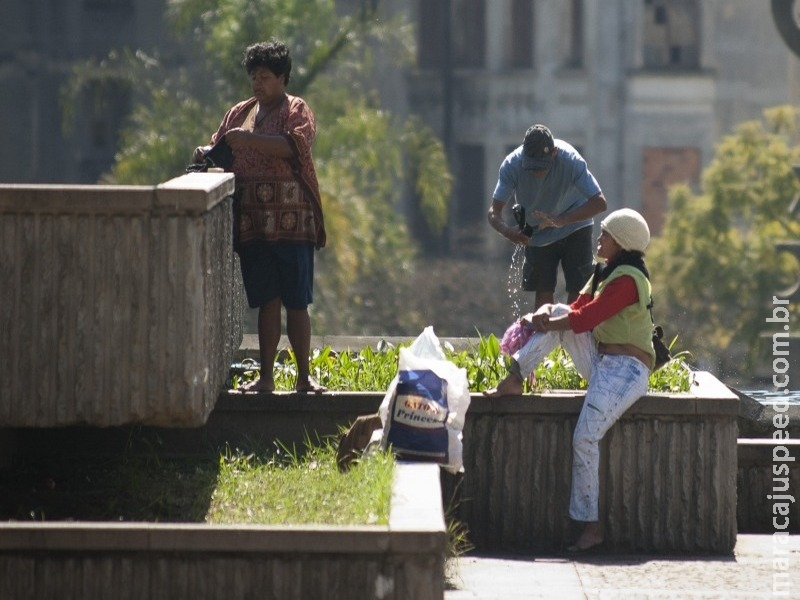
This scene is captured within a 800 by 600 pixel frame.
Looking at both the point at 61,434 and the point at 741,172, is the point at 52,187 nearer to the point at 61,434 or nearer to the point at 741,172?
the point at 61,434

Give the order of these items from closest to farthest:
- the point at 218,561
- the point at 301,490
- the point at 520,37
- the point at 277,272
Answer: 1. the point at 218,561
2. the point at 301,490
3. the point at 277,272
4. the point at 520,37

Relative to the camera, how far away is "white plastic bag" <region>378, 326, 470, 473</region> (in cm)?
869

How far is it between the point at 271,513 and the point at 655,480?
222 cm

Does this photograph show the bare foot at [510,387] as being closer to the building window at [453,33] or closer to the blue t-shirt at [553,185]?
the blue t-shirt at [553,185]

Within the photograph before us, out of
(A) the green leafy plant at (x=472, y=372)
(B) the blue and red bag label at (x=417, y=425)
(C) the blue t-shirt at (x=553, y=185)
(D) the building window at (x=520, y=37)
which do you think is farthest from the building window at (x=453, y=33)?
(B) the blue and red bag label at (x=417, y=425)

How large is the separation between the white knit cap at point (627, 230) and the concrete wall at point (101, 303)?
2118mm

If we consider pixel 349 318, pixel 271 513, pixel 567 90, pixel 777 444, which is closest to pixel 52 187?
pixel 271 513

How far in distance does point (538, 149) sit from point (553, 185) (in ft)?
1.09

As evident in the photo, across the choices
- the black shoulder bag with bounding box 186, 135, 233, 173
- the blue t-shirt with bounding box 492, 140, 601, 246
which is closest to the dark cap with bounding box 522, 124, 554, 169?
the blue t-shirt with bounding box 492, 140, 601, 246

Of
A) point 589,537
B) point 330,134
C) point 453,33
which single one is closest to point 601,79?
point 453,33

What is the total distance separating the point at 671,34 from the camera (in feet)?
154

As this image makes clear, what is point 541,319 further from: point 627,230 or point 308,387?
point 308,387

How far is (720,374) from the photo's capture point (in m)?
34.7

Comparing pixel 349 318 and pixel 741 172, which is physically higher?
pixel 741 172
